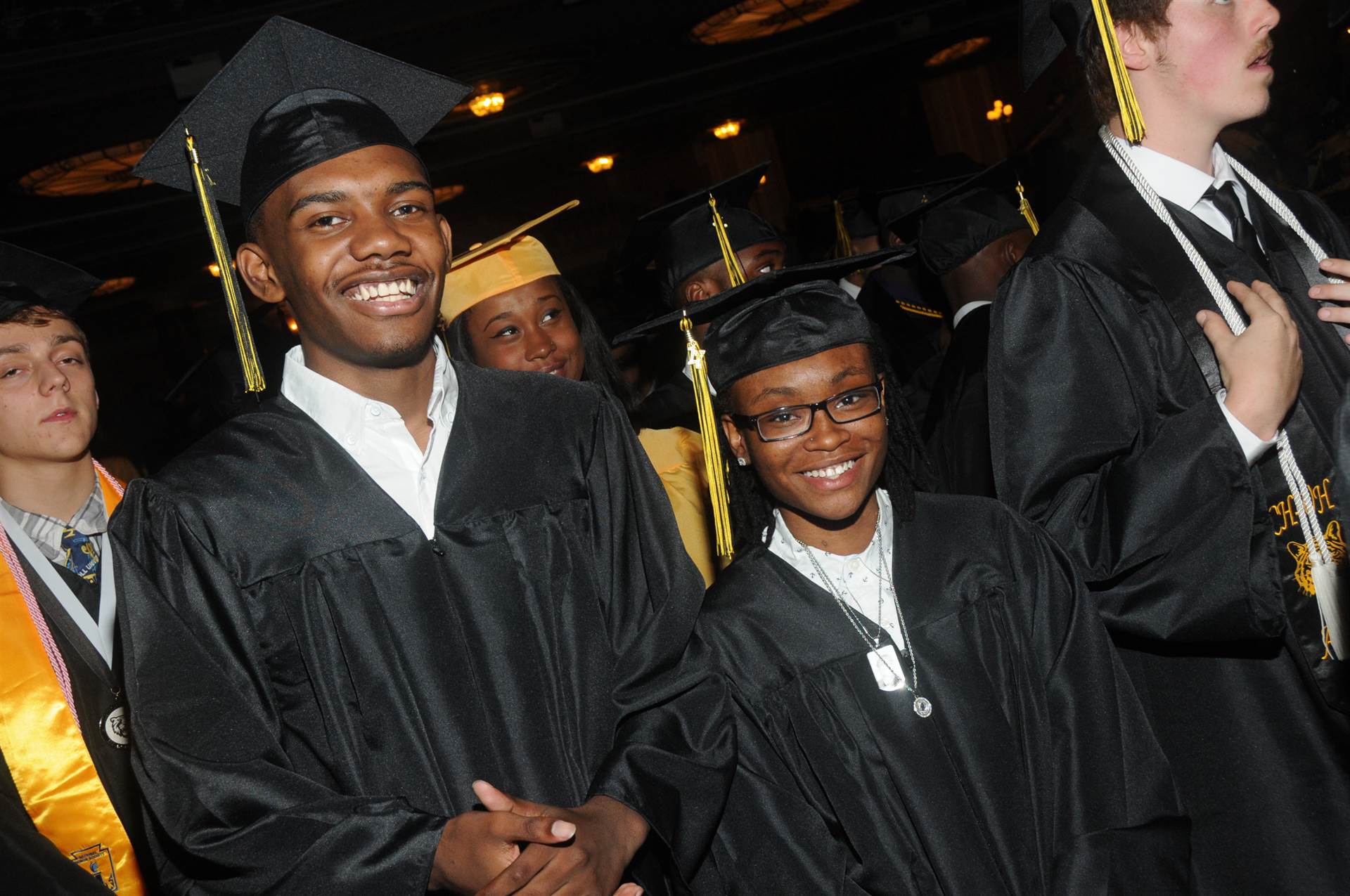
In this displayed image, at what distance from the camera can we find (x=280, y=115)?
1997 mm

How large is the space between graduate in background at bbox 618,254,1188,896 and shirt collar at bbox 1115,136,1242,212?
2.00 feet

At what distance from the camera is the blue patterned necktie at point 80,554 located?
2613mm

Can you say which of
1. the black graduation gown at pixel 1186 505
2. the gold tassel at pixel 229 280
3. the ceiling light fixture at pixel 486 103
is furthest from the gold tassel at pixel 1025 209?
the ceiling light fixture at pixel 486 103

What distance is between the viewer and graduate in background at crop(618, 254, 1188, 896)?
6.28ft

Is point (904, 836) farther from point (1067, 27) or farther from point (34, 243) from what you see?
point (34, 243)

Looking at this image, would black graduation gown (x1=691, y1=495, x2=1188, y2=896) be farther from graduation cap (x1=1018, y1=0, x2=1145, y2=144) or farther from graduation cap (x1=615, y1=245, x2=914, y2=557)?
graduation cap (x1=1018, y1=0, x2=1145, y2=144)

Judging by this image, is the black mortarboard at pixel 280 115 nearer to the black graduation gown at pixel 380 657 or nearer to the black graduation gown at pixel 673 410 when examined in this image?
the black graduation gown at pixel 380 657

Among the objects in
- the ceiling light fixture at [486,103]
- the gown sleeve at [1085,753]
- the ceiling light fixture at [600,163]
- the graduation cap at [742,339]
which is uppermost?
the ceiling light fixture at [486,103]

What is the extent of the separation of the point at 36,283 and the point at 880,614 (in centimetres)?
215

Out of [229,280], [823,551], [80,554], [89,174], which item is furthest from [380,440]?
[89,174]

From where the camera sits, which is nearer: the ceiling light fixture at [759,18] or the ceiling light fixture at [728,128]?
the ceiling light fixture at [759,18]

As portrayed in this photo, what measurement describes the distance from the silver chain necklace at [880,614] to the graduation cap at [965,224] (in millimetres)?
2223

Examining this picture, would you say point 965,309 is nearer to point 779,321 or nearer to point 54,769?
point 779,321

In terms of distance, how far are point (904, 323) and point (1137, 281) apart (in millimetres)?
4372
